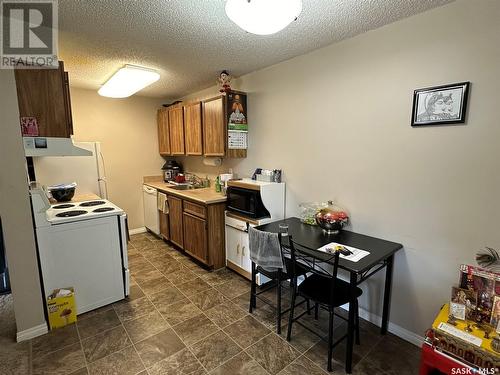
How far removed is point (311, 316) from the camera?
7.85ft

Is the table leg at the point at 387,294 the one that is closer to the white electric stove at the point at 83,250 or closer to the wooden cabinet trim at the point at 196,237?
the wooden cabinet trim at the point at 196,237

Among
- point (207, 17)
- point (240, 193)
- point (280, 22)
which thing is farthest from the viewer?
point (240, 193)

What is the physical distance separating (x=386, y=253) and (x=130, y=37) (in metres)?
2.72

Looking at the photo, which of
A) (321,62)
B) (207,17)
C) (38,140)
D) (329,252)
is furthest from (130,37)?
(329,252)

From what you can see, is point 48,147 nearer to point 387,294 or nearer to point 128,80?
point 128,80

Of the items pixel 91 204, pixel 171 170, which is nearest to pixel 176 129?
pixel 171 170

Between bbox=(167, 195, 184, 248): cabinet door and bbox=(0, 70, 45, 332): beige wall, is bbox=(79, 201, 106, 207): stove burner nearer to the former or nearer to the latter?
bbox=(0, 70, 45, 332): beige wall

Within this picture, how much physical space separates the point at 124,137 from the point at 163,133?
2.15 ft

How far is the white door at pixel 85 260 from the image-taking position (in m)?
2.21

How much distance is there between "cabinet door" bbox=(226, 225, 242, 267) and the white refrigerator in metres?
2.12

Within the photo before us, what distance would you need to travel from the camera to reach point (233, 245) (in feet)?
10.4

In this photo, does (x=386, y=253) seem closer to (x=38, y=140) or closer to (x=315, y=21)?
(x=315, y=21)

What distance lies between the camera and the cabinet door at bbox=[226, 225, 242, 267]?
10.1 ft

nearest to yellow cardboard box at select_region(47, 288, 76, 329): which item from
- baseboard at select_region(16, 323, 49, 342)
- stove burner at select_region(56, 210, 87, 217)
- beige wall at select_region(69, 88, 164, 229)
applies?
baseboard at select_region(16, 323, 49, 342)
